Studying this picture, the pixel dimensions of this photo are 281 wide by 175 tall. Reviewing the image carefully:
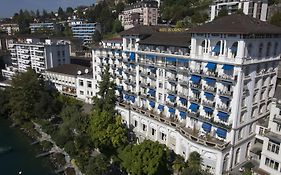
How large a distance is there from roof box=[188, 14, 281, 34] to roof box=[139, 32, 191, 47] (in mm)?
5304

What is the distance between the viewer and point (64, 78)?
7944 centimetres

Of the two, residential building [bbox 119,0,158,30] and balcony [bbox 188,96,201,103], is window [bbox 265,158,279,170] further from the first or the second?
residential building [bbox 119,0,158,30]

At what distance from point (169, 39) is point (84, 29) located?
126 m

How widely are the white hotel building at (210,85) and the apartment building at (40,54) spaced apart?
44.2 m

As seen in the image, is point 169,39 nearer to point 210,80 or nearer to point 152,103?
point 210,80

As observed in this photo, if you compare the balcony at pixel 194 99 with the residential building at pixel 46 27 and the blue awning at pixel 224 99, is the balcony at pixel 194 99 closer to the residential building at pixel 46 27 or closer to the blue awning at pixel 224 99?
the blue awning at pixel 224 99

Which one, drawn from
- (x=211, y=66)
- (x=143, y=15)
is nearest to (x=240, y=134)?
(x=211, y=66)

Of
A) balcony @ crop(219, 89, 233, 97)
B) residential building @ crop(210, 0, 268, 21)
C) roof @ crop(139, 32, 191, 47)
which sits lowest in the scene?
balcony @ crop(219, 89, 233, 97)

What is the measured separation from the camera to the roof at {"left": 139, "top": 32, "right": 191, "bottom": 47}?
46.4m

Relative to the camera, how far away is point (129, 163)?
4012 centimetres

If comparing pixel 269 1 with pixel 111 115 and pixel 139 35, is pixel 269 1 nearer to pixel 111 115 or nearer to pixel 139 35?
pixel 139 35

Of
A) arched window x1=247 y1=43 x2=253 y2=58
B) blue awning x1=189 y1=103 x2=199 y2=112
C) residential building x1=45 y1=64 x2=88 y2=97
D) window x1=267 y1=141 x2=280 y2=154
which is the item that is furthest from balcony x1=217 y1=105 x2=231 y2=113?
residential building x1=45 y1=64 x2=88 y2=97

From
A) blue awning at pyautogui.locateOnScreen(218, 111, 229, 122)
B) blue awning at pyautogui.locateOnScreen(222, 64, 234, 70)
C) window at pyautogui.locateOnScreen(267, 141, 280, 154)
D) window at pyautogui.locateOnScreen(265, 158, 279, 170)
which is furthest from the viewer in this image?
blue awning at pyautogui.locateOnScreen(218, 111, 229, 122)

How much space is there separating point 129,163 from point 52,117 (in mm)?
37728
